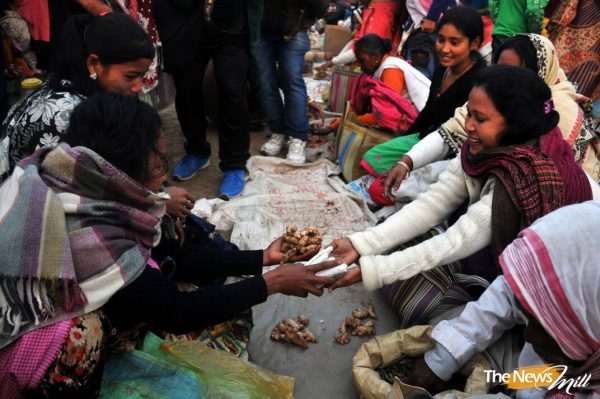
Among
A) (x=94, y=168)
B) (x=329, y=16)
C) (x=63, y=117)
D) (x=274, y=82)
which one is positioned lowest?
(x=329, y=16)

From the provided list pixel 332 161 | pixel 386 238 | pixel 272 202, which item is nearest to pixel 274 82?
pixel 332 161

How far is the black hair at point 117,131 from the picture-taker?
55.8 inches

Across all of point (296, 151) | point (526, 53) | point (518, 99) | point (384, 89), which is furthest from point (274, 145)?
point (518, 99)

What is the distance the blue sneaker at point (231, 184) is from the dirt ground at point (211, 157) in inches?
4.9

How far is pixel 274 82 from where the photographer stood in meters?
4.21

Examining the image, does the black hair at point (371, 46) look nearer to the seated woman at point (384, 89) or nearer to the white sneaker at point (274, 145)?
the seated woman at point (384, 89)

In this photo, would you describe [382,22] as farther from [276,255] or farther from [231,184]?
[276,255]

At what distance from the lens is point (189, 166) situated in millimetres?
3910

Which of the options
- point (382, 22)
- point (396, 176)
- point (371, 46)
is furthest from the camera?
point (382, 22)

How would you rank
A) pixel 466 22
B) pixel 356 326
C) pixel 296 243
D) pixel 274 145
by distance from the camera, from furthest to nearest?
pixel 274 145 < pixel 466 22 < pixel 356 326 < pixel 296 243

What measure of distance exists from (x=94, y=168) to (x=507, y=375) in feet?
5.11

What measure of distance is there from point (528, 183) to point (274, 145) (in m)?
2.82

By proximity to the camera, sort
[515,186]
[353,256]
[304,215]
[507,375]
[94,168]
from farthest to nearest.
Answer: [304,215] → [353,256] → [515,186] → [507,375] → [94,168]

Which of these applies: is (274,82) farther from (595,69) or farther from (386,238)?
(595,69)
